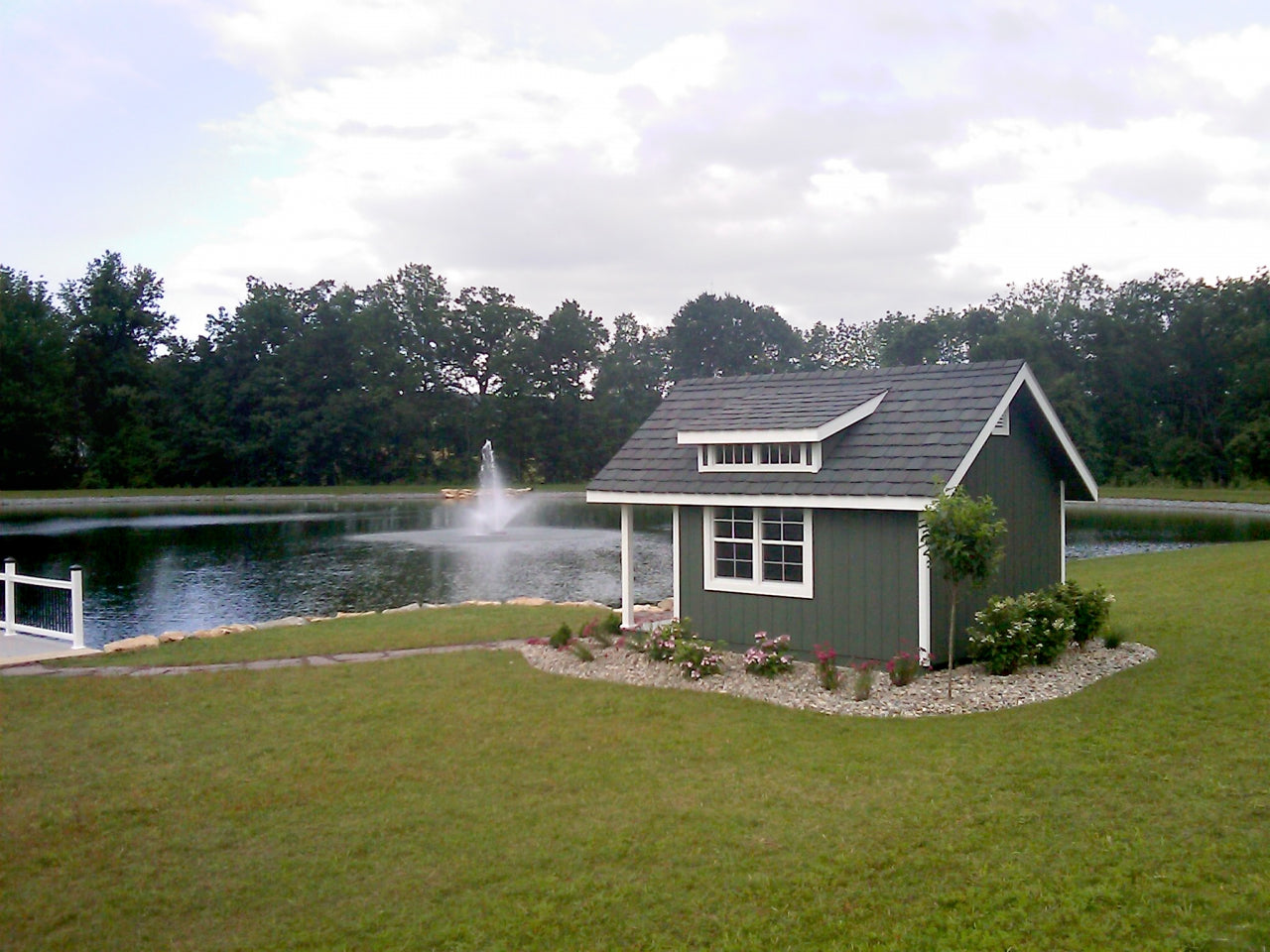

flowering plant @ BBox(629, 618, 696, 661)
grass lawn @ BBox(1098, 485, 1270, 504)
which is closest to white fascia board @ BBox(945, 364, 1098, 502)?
flowering plant @ BBox(629, 618, 696, 661)

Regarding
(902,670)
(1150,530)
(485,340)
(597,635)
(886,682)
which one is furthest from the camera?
(485,340)

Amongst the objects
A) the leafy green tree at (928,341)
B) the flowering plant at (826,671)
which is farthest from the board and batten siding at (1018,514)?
the leafy green tree at (928,341)

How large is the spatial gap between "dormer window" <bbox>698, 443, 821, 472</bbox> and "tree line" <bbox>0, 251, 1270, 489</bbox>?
5032 centimetres

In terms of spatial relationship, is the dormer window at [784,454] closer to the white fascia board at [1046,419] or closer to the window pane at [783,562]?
the window pane at [783,562]

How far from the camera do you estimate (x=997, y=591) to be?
11898 millimetres

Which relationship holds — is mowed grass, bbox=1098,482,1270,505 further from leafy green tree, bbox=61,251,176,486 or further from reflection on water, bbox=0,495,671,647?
leafy green tree, bbox=61,251,176,486

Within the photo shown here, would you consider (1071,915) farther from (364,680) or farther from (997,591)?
(364,680)

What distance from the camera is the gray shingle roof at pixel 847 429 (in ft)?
36.0

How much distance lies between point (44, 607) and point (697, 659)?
614 inches

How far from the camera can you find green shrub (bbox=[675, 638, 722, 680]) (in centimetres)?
1078

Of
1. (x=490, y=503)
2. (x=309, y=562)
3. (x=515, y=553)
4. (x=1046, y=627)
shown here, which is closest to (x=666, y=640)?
(x=1046, y=627)


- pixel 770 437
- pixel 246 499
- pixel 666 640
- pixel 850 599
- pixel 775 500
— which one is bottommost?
pixel 666 640

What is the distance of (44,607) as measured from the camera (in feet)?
66.2

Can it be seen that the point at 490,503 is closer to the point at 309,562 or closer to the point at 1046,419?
the point at 309,562
